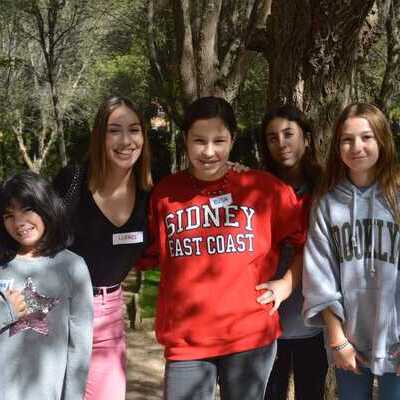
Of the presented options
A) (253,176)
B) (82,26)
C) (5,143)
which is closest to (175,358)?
(253,176)

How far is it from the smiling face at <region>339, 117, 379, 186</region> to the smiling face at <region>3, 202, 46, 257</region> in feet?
4.20

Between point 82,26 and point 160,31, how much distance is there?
338 centimetres

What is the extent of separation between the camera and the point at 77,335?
2.49 metres

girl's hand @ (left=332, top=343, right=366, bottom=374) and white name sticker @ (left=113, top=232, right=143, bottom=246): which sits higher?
white name sticker @ (left=113, top=232, right=143, bottom=246)

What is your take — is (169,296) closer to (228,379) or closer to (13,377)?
(228,379)

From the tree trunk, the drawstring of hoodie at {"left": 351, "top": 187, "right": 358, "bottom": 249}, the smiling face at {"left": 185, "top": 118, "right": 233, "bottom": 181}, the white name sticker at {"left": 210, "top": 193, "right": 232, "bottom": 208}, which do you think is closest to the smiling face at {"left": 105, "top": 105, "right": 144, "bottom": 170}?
the smiling face at {"left": 185, "top": 118, "right": 233, "bottom": 181}

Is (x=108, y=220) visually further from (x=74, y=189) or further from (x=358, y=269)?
(x=358, y=269)

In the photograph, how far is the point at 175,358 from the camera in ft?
8.07

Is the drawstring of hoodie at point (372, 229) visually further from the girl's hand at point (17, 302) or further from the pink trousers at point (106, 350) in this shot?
the girl's hand at point (17, 302)

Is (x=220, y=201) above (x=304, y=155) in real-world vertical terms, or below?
below

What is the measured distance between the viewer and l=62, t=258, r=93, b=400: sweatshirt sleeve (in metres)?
2.49

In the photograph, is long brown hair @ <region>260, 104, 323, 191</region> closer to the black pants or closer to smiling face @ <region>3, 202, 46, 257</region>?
the black pants

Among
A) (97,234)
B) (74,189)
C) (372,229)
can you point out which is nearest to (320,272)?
Answer: (372,229)

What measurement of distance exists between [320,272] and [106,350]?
101 cm
